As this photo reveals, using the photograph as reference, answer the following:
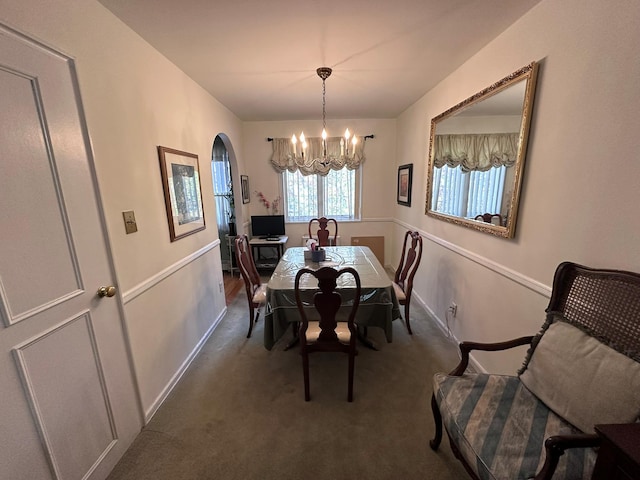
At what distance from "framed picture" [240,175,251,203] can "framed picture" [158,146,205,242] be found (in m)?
1.59

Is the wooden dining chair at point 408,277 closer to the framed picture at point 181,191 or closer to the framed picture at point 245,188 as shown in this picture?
the framed picture at point 181,191

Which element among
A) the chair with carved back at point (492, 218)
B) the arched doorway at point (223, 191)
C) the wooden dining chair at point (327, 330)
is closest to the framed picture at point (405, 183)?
the chair with carved back at point (492, 218)

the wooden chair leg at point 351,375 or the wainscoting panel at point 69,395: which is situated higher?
the wainscoting panel at point 69,395

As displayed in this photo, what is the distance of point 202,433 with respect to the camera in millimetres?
1620

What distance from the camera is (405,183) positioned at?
383 centimetres

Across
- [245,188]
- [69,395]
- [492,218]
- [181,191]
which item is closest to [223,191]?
[245,188]

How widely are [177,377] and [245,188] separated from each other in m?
2.94

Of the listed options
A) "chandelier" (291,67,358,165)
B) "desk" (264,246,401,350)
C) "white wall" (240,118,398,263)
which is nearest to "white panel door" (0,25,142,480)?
"desk" (264,246,401,350)

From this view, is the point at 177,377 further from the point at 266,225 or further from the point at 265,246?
the point at 266,225

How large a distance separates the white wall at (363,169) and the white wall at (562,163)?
7.05 feet

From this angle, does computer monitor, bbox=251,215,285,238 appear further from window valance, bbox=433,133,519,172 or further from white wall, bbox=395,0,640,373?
white wall, bbox=395,0,640,373

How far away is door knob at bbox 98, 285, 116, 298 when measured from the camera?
134 centimetres

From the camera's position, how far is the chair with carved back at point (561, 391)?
0.93m

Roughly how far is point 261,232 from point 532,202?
3684 millimetres
